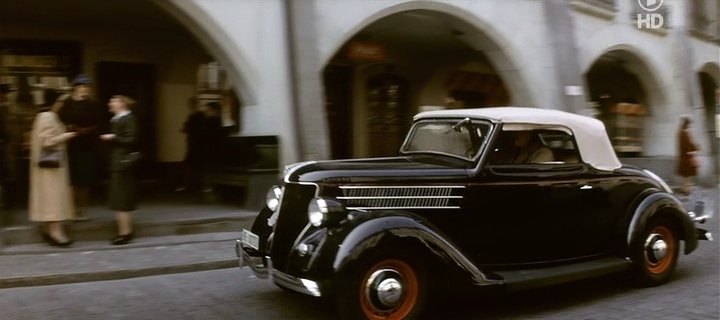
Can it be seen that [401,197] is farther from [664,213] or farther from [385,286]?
[664,213]

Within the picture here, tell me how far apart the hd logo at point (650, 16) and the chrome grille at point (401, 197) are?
13254mm

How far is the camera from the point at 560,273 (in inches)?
221

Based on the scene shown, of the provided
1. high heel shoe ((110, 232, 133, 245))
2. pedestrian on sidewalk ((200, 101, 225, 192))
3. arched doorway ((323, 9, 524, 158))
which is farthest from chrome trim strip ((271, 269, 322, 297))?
arched doorway ((323, 9, 524, 158))

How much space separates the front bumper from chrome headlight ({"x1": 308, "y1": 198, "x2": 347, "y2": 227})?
45cm

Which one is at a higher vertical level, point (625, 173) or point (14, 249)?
point (625, 173)

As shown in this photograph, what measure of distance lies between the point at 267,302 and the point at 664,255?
3.95 m

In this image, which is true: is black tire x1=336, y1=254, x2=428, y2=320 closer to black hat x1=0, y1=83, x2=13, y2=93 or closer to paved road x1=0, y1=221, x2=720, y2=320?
paved road x1=0, y1=221, x2=720, y2=320

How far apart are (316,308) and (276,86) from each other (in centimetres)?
510

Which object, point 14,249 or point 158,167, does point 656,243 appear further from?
point 158,167

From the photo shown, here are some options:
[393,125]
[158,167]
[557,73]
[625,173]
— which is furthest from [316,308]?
[393,125]

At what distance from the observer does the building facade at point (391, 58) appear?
9.94 metres

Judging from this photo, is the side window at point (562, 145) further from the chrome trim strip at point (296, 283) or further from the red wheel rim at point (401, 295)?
the chrome trim strip at point (296, 283)

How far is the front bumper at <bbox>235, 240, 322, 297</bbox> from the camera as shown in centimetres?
469

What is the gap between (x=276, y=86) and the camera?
9984 millimetres
